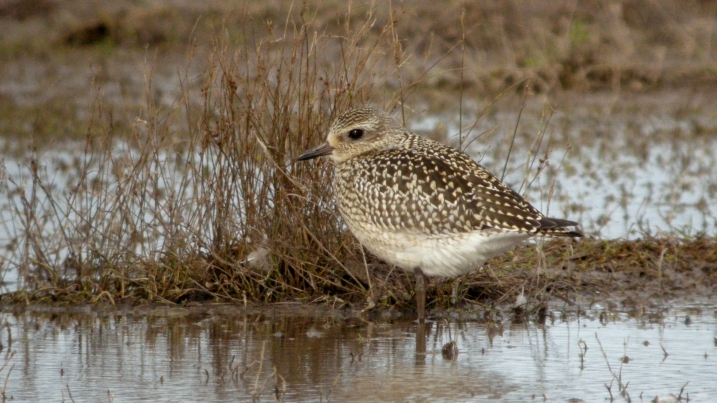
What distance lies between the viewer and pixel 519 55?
51.1 feet

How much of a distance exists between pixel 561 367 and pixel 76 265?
130 inches

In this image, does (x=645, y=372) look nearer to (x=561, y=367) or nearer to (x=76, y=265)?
(x=561, y=367)

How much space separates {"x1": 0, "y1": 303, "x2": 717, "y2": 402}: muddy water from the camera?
5324mm

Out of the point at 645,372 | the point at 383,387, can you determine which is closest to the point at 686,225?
the point at 645,372

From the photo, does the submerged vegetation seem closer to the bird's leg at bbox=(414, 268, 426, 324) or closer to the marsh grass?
the marsh grass

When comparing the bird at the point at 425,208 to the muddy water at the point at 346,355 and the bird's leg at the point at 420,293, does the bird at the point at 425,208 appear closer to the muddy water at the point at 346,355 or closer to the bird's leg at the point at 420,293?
the bird's leg at the point at 420,293

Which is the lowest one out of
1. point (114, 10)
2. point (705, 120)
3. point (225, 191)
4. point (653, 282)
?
point (653, 282)

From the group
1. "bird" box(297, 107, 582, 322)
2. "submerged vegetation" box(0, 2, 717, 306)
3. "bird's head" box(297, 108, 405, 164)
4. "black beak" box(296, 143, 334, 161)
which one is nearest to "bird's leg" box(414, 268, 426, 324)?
"bird" box(297, 107, 582, 322)

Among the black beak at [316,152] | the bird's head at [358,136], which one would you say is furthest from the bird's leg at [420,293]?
the black beak at [316,152]

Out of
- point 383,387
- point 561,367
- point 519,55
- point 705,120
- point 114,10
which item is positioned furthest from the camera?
point 114,10

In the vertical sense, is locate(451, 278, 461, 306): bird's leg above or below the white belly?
below

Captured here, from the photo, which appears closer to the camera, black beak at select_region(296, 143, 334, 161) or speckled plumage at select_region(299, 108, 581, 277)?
speckled plumage at select_region(299, 108, 581, 277)

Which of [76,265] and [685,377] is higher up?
[76,265]

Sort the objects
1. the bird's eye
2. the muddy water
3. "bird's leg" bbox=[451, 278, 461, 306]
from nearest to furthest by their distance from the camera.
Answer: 1. the muddy water
2. the bird's eye
3. "bird's leg" bbox=[451, 278, 461, 306]
